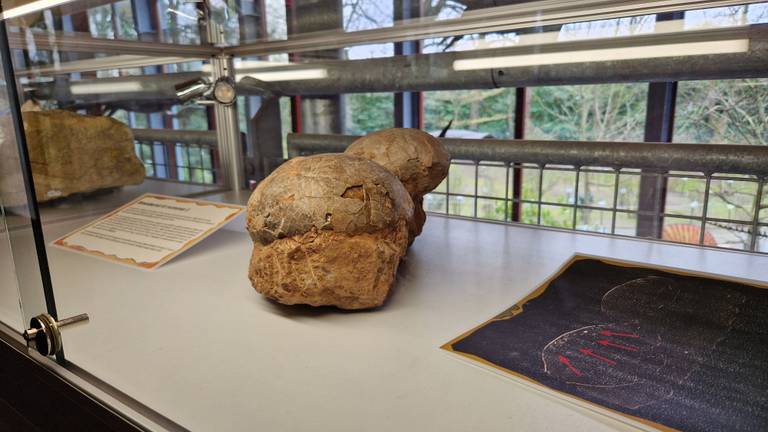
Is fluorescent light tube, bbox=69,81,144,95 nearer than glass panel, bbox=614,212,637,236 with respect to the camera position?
No

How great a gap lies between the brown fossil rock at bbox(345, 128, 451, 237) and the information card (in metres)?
0.48

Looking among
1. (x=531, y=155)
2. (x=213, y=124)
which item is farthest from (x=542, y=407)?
(x=213, y=124)

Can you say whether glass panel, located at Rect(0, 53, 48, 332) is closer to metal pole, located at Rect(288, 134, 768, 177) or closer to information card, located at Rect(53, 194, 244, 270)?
information card, located at Rect(53, 194, 244, 270)

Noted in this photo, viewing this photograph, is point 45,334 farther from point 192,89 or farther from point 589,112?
point 589,112

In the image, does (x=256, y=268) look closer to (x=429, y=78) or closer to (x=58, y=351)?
(x=58, y=351)

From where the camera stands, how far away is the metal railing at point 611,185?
1.57 m

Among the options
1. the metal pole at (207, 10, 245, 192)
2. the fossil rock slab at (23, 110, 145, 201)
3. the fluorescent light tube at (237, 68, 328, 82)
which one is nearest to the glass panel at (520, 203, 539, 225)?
the fluorescent light tube at (237, 68, 328, 82)

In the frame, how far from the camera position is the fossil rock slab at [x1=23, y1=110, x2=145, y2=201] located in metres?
1.81

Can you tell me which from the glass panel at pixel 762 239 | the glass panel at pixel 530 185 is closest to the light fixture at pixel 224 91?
the glass panel at pixel 530 185

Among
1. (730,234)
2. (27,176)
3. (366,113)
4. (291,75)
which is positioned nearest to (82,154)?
(291,75)

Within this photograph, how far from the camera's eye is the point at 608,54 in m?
1.50

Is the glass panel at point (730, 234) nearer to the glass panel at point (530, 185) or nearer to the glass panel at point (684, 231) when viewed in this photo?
the glass panel at point (684, 231)

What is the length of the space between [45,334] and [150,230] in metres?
0.74

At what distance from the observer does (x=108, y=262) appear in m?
1.50
